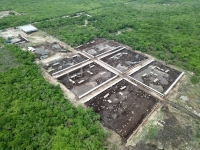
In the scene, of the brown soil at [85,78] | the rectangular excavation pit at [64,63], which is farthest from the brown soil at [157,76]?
the rectangular excavation pit at [64,63]

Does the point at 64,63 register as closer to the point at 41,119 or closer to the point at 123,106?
the point at 41,119

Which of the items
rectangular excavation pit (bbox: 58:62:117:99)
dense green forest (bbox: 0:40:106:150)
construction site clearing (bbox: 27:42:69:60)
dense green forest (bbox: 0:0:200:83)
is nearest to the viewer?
dense green forest (bbox: 0:40:106:150)

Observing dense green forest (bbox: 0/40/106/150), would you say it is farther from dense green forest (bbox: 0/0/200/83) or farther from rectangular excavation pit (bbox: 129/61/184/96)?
dense green forest (bbox: 0/0/200/83)

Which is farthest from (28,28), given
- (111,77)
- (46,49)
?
(111,77)

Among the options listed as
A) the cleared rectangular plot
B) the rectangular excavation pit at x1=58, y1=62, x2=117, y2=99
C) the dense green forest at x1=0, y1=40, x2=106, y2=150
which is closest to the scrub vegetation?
the dense green forest at x1=0, y1=40, x2=106, y2=150

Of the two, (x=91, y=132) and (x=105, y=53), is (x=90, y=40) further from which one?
(x=91, y=132)

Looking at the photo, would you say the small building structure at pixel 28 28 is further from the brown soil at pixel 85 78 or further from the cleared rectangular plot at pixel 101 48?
the brown soil at pixel 85 78

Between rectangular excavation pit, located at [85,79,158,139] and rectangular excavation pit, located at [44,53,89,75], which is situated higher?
rectangular excavation pit, located at [85,79,158,139]

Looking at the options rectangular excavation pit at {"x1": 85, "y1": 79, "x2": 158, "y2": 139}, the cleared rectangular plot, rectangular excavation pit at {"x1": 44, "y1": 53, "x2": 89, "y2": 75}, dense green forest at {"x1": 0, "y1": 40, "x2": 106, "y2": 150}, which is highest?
dense green forest at {"x1": 0, "y1": 40, "x2": 106, "y2": 150}
